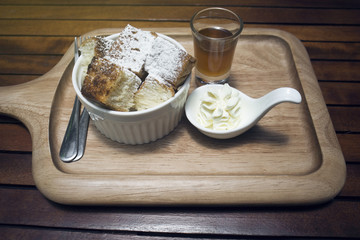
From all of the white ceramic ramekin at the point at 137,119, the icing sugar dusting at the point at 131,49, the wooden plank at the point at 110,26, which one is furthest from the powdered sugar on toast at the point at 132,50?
the wooden plank at the point at 110,26

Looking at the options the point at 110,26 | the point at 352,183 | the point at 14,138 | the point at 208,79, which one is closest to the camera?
the point at 352,183

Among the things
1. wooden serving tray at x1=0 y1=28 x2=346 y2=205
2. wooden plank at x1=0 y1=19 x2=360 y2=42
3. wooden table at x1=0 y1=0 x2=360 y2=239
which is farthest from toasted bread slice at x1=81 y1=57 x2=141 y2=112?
wooden plank at x1=0 y1=19 x2=360 y2=42

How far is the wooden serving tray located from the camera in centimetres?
88

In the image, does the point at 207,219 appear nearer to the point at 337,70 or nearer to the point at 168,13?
the point at 337,70

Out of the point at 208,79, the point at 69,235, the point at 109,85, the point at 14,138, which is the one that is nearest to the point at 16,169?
the point at 14,138

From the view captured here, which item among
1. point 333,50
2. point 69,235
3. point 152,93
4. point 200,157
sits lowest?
point 69,235

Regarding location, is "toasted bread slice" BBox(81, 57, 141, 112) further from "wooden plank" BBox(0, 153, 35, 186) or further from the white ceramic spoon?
"wooden plank" BBox(0, 153, 35, 186)

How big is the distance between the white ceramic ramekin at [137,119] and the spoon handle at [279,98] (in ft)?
0.97

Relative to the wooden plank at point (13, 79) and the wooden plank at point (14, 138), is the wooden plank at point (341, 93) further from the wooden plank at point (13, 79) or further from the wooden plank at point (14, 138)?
the wooden plank at point (13, 79)

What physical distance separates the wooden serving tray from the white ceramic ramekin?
0.04 meters

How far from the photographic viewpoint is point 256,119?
1002 mm

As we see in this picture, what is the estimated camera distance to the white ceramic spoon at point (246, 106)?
0.95 meters

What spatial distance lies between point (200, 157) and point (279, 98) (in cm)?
35

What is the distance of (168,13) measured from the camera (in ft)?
5.46
